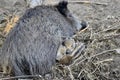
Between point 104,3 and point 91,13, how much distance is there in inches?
20.9

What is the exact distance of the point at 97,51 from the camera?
6.06 metres

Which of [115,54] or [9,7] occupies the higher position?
[9,7]

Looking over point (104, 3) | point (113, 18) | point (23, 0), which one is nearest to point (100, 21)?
point (113, 18)

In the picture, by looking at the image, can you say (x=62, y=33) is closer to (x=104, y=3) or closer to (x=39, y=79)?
(x=39, y=79)

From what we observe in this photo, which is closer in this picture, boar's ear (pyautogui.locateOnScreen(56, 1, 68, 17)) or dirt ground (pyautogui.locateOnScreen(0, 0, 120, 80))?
dirt ground (pyautogui.locateOnScreen(0, 0, 120, 80))

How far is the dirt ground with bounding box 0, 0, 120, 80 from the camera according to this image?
566cm

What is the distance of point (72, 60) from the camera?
19.0 feet

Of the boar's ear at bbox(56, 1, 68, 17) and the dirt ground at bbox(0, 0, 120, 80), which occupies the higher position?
the boar's ear at bbox(56, 1, 68, 17)

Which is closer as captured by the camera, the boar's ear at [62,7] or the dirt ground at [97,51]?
the dirt ground at [97,51]

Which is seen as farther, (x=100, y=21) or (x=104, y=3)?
(x=104, y=3)

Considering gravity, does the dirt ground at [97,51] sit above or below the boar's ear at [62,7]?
below

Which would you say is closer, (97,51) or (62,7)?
(97,51)

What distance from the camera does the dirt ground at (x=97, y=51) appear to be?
18.6 feet

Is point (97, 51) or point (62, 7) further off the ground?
point (62, 7)
